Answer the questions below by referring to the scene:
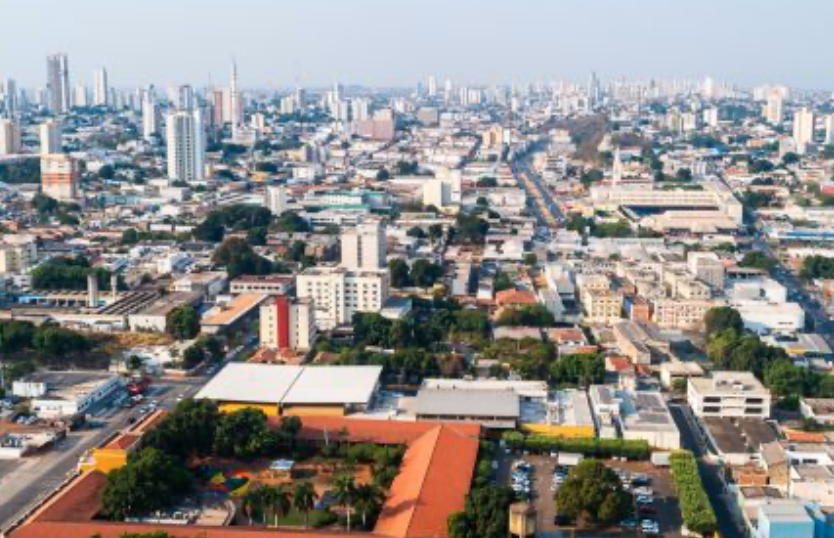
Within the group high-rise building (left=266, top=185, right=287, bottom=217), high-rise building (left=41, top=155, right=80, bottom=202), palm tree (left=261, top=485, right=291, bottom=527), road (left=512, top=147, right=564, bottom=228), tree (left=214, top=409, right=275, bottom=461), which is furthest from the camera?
high-rise building (left=41, top=155, right=80, bottom=202)

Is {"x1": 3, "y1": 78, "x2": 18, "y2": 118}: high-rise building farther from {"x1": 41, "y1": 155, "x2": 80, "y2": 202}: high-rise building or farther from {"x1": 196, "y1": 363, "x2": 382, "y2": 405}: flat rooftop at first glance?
{"x1": 196, "y1": 363, "x2": 382, "y2": 405}: flat rooftop

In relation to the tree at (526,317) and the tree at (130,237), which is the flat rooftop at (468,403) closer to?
the tree at (526,317)

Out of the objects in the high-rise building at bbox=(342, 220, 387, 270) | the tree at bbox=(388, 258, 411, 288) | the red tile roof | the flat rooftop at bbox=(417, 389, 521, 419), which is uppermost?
the high-rise building at bbox=(342, 220, 387, 270)

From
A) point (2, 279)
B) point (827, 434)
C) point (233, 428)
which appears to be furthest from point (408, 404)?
point (2, 279)

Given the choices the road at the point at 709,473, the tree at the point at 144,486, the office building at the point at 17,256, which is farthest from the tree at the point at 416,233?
the tree at the point at 144,486

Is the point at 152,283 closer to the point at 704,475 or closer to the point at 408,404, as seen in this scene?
the point at 408,404

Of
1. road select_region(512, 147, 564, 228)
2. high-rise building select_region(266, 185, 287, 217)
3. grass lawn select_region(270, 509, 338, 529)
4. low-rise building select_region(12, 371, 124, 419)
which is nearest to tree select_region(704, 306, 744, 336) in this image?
grass lawn select_region(270, 509, 338, 529)

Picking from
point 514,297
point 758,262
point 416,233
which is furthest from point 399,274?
point 758,262
